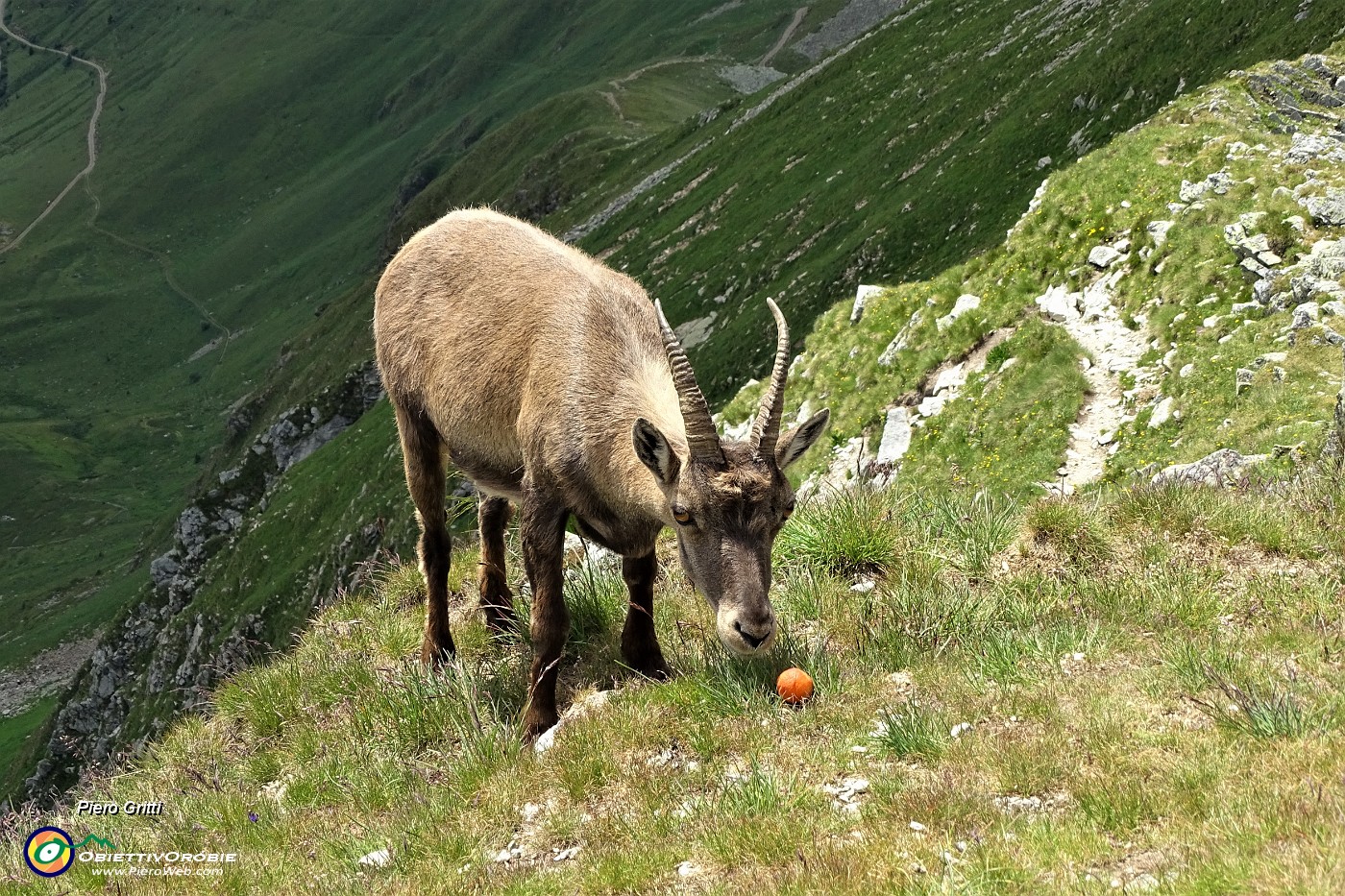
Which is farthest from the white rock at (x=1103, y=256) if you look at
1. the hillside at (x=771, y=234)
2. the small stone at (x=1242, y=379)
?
the small stone at (x=1242, y=379)

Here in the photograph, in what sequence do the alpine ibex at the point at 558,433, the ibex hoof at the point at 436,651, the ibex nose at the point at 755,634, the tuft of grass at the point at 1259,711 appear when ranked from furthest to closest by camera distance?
1. the ibex hoof at the point at 436,651
2. the alpine ibex at the point at 558,433
3. the ibex nose at the point at 755,634
4. the tuft of grass at the point at 1259,711

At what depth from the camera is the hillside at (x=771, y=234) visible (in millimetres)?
56969

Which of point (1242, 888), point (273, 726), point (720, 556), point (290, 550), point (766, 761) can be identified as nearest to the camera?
point (1242, 888)

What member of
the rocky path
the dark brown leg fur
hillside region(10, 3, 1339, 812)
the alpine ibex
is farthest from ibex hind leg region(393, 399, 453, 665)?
the rocky path

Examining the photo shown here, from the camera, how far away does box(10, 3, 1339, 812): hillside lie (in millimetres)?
56969

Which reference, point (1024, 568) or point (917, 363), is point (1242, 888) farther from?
point (917, 363)

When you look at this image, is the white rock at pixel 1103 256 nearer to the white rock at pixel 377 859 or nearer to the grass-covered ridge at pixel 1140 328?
the grass-covered ridge at pixel 1140 328

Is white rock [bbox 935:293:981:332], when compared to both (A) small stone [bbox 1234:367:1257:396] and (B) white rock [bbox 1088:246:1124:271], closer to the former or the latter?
(B) white rock [bbox 1088:246:1124:271]

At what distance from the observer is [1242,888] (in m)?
4.54

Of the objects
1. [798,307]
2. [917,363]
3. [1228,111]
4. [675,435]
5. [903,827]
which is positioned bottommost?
[798,307]

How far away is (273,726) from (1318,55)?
40887mm

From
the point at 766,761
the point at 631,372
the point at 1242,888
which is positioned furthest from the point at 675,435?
the point at 1242,888

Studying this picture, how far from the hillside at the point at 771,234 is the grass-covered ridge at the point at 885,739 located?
3.15 m

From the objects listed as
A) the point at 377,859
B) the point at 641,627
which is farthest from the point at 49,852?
the point at 641,627
